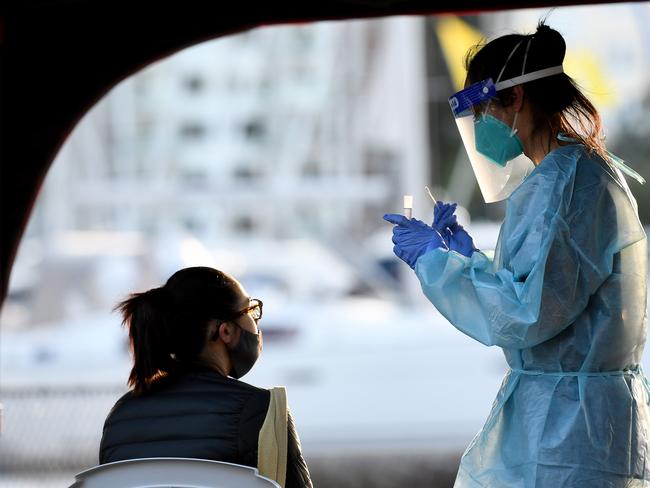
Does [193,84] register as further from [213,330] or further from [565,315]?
[565,315]

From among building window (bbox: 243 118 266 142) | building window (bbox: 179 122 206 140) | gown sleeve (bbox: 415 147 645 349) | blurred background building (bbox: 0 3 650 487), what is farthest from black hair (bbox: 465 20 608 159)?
building window (bbox: 179 122 206 140)

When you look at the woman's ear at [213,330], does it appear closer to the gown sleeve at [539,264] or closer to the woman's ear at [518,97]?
the gown sleeve at [539,264]

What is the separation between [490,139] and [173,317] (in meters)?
0.66

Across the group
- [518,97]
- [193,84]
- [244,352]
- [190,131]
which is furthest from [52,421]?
[193,84]

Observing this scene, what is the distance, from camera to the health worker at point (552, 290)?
5.13ft

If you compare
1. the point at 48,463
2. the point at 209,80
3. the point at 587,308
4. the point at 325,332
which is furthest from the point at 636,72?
the point at 587,308

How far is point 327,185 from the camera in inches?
426

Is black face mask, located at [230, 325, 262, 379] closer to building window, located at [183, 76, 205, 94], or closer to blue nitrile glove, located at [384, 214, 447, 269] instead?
blue nitrile glove, located at [384, 214, 447, 269]

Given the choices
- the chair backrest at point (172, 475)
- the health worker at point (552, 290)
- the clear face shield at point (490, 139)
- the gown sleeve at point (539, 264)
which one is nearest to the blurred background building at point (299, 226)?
the clear face shield at point (490, 139)

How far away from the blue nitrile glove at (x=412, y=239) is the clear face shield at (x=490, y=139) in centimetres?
20

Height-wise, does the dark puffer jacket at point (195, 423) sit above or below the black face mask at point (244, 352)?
below

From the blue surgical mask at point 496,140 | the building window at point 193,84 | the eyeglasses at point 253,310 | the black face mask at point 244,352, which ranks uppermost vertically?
the building window at point 193,84

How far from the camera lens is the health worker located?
5.13 feet

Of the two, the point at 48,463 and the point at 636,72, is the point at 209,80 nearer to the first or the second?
the point at 636,72
